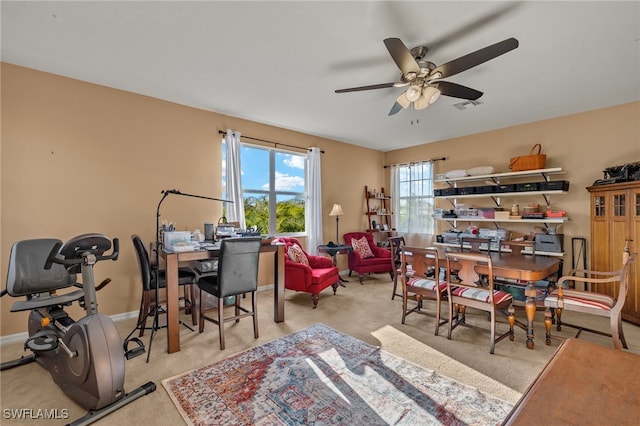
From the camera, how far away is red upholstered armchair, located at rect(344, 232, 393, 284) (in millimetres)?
5148

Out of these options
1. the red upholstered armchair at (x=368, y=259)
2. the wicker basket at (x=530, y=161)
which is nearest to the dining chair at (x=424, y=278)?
the red upholstered armchair at (x=368, y=259)

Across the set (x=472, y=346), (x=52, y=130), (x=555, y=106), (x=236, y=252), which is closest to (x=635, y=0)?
(x=555, y=106)

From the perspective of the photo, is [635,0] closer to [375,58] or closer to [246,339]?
[375,58]

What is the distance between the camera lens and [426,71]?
7.84 feet

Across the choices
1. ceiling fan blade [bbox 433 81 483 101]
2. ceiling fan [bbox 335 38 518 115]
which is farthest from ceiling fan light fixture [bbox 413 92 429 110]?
ceiling fan blade [bbox 433 81 483 101]

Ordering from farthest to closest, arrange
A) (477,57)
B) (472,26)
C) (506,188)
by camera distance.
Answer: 1. (506,188)
2. (472,26)
3. (477,57)

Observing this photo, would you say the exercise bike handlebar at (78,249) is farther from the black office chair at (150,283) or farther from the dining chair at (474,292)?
the dining chair at (474,292)

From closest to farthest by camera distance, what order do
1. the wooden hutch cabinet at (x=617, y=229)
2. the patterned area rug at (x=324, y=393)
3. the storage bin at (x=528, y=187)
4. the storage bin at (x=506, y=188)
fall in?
the patterned area rug at (x=324, y=393) < the wooden hutch cabinet at (x=617, y=229) < the storage bin at (x=528, y=187) < the storage bin at (x=506, y=188)

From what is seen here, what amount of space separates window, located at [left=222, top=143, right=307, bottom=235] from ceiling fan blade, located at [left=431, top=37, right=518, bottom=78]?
10.3 feet

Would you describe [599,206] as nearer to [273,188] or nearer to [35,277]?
[273,188]

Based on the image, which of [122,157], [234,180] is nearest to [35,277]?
[122,157]

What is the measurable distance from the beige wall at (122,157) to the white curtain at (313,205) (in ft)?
2.62

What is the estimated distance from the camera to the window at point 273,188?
15.3ft

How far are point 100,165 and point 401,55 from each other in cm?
340
